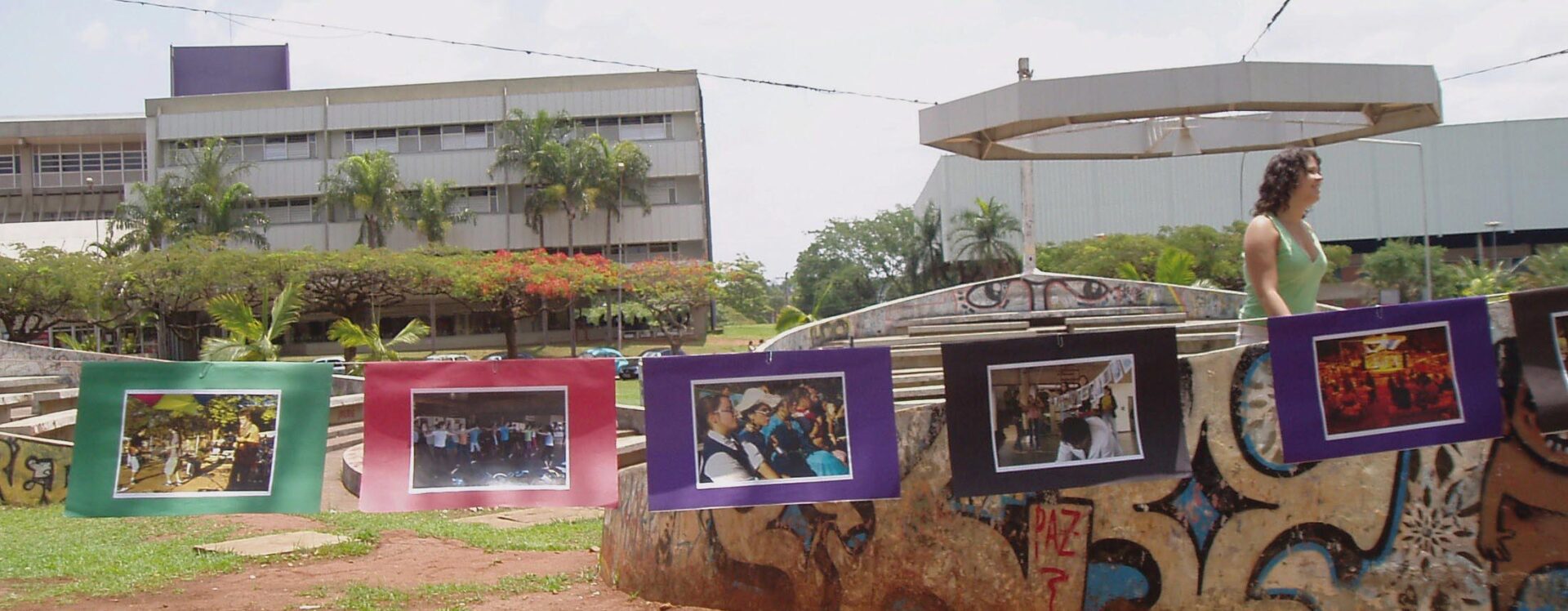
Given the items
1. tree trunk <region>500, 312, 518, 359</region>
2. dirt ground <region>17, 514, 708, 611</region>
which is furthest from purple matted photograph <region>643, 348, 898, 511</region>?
tree trunk <region>500, 312, 518, 359</region>

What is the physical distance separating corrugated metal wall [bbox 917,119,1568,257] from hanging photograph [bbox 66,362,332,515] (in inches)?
2125

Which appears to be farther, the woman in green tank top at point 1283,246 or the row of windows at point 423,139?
the row of windows at point 423,139

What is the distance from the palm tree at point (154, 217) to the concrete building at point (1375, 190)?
35124mm

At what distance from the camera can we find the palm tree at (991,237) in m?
56.7

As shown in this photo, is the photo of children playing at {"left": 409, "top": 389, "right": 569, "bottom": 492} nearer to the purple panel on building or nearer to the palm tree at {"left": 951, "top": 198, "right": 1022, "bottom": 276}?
the palm tree at {"left": 951, "top": 198, "right": 1022, "bottom": 276}

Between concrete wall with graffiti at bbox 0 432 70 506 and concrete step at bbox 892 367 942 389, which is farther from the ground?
concrete step at bbox 892 367 942 389

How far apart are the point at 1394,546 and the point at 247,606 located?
5.52 metres

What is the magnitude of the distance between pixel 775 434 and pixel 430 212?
1940 inches

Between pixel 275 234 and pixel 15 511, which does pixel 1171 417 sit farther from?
pixel 275 234

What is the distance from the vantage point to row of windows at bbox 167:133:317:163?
182 feet

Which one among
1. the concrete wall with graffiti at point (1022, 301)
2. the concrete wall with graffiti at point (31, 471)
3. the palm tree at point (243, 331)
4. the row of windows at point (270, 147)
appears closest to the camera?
the concrete wall with graffiti at point (31, 471)

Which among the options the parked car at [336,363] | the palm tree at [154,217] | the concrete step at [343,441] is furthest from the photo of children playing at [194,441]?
the palm tree at [154,217]

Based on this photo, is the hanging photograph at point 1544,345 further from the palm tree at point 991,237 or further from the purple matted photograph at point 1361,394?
the palm tree at point 991,237

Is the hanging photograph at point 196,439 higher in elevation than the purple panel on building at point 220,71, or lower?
lower
